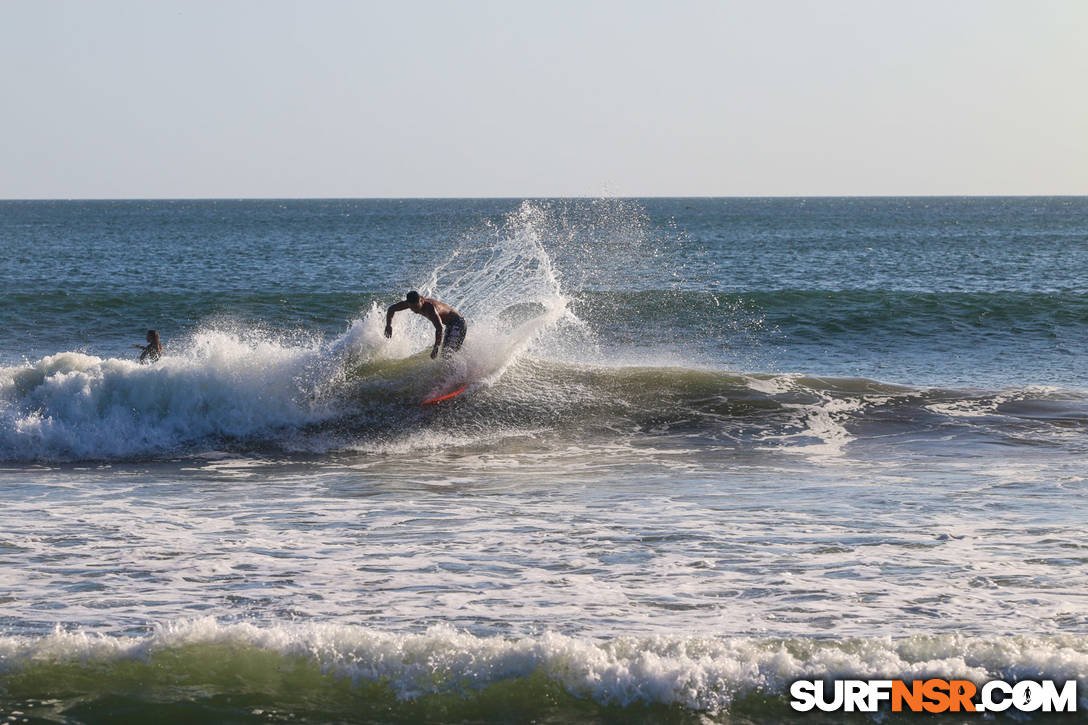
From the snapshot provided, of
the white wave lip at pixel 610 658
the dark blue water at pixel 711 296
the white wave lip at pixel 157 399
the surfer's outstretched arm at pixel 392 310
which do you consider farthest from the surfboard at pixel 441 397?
the white wave lip at pixel 610 658

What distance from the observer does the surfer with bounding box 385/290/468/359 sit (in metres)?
13.2

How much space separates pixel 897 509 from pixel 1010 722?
3880 mm

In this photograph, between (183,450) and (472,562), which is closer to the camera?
(472,562)

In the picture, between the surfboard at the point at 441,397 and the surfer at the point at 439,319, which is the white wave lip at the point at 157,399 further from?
the surfer at the point at 439,319

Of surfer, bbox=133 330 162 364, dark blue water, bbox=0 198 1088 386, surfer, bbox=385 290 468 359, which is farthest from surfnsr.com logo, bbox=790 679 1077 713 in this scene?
dark blue water, bbox=0 198 1088 386

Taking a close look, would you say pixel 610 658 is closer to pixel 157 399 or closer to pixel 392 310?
pixel 392 310

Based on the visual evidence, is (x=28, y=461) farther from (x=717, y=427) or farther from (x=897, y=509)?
(x=897, y=509)

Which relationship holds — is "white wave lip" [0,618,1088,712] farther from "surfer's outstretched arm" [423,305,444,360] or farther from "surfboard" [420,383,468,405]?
"surfboard" [420,383,468,405]

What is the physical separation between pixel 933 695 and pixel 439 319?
30.3 ft

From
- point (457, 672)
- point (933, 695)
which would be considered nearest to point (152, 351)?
point (457, 672)

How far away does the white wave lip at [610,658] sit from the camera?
18.2 feet

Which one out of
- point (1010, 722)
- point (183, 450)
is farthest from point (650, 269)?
point (1010, 722)

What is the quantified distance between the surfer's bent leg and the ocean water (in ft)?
0.90

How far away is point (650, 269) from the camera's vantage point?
39.8 metres
